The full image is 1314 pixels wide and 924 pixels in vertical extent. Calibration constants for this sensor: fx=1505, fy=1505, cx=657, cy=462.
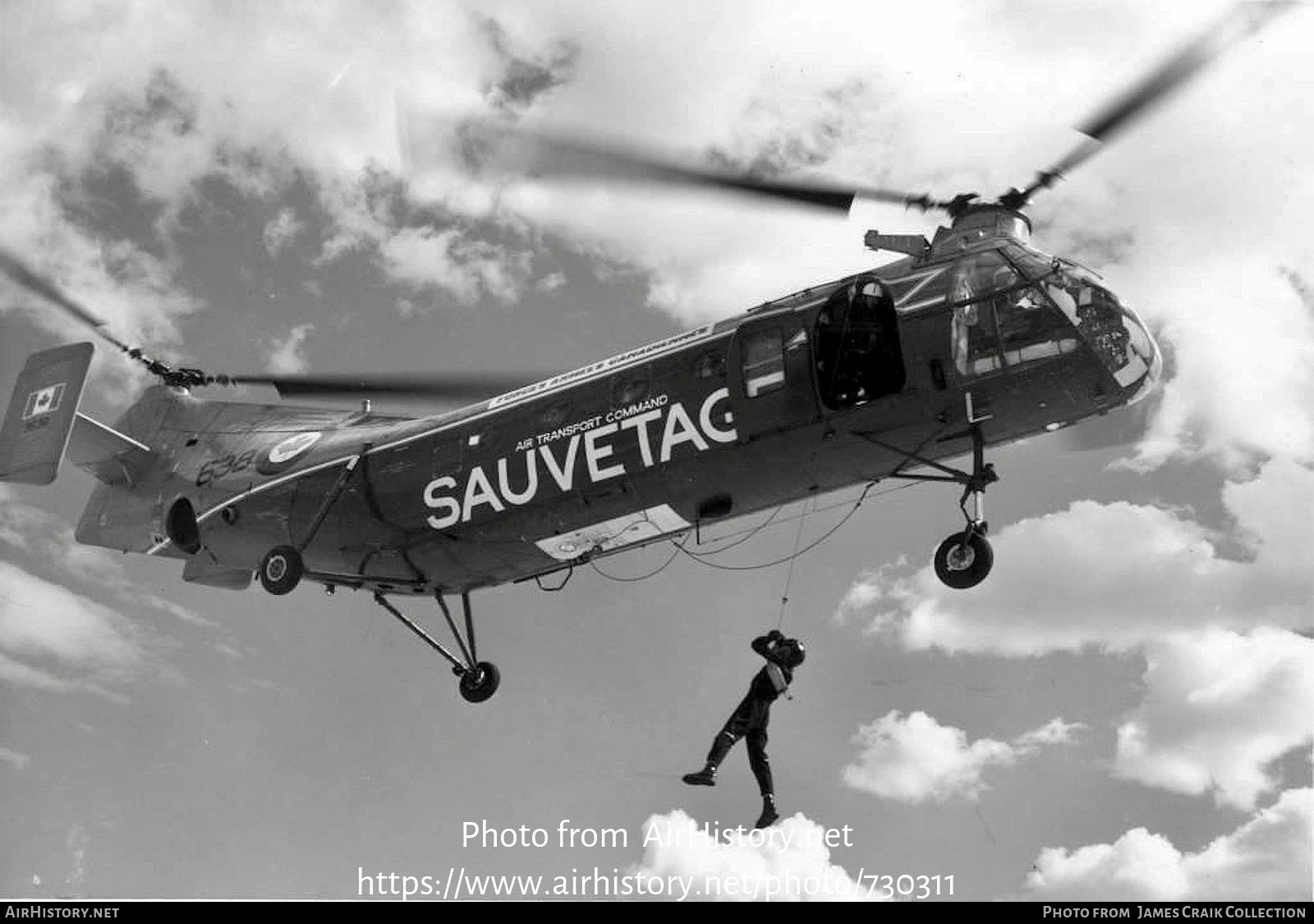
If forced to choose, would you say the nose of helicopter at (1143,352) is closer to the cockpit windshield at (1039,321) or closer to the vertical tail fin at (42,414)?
the cockpit windshield at (1039,321)

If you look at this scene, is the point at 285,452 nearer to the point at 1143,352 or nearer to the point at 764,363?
the point at 764,363

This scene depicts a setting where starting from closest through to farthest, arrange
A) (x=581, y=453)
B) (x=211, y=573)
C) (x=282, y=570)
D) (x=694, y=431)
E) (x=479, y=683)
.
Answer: (x=694, y=431), (x=581, y=453), (x=282, y=570), (x=479, y=683), (x=211, y=573)

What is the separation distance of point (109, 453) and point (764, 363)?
40.8ft

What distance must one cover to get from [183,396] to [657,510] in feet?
35.2

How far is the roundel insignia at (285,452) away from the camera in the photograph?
22.9 meters

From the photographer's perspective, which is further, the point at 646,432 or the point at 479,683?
the point at 479,683

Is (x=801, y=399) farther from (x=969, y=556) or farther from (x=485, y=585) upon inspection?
(x=485, y=585)

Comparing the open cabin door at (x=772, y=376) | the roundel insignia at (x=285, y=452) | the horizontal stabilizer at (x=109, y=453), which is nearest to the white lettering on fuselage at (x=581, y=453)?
the open cabin door at (x=772, y=376)

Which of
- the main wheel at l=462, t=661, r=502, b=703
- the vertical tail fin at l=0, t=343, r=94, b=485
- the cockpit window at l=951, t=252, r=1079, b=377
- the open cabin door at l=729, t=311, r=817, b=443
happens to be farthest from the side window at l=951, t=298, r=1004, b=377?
the vertical tail fin at l=0, t=343, r=94, b=485

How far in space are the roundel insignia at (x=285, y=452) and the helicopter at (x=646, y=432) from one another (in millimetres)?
53

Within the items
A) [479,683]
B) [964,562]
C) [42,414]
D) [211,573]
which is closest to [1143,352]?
[964,562]

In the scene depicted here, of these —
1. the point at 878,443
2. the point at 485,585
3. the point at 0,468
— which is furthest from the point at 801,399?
the point at 0,468

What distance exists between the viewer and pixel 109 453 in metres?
24.9

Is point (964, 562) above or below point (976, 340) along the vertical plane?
below
